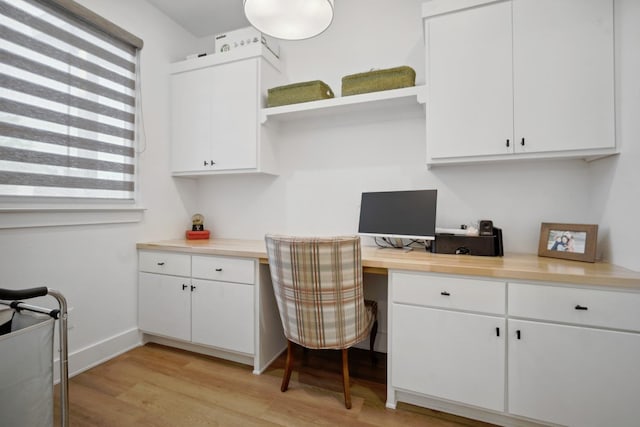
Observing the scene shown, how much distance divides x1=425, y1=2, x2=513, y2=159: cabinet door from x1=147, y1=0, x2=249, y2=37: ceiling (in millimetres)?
1687

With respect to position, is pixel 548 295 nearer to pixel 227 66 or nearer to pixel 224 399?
pixel 224 399

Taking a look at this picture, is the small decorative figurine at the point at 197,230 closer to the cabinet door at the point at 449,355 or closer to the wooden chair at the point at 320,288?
the wooden chair at the point at 320,288

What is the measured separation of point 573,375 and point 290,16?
6.96 ft

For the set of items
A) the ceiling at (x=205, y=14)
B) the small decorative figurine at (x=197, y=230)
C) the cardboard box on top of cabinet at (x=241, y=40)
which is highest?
the ceiling at (x=205, y=14)

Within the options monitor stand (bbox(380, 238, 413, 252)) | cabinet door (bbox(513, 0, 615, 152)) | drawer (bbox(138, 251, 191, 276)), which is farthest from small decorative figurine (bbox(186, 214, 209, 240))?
cabinet door (bbox(513, 0, 615, 152))

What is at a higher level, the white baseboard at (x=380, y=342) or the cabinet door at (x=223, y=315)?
the cabinet door at (x=223, y=315)

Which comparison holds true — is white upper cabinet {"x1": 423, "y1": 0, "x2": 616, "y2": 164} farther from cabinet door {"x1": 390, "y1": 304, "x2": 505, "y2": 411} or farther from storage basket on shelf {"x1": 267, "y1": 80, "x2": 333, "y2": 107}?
cabinet door {"x1": 390, "y1": 304, "x2": 505, "y2": 411}

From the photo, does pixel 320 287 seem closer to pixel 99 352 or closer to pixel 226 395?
pixel 226 395

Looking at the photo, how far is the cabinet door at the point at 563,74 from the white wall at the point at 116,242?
2.64 metres

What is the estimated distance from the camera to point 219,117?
2406 mm

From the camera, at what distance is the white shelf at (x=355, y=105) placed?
6.21ft

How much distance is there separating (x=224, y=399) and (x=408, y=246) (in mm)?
1521

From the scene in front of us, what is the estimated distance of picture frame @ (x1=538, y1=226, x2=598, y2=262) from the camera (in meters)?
1.52

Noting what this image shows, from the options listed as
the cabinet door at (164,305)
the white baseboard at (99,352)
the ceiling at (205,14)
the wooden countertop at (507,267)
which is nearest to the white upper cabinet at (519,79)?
the wooden countertop at (507,267)
